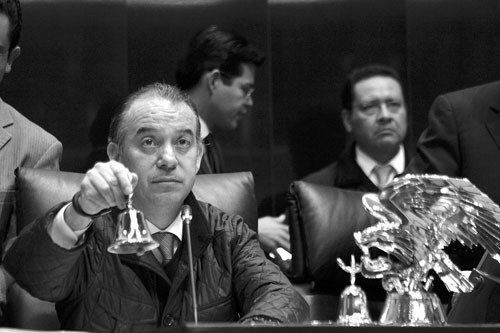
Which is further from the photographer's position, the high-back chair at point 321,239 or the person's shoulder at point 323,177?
the person's shoulder at point 323,177

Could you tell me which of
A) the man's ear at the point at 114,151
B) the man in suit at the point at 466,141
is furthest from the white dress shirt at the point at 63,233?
the man in suit at the point at 466,141

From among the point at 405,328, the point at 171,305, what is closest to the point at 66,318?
the point at 171,305

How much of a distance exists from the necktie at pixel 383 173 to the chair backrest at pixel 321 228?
2.88ft

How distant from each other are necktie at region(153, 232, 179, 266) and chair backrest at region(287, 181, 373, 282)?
1.42ft

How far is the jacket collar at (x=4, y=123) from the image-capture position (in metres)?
2.89

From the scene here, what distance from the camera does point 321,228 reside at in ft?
9.25

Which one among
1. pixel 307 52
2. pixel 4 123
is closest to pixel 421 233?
pixel 4 123

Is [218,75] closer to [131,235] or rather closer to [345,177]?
[345,177]

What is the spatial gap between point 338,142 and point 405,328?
2526 millimetres

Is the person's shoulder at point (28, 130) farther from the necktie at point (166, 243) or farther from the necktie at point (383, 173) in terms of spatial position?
the necktie at point (383, 173)

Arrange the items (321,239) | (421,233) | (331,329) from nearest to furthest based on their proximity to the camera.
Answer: (331,329), (421,233), (321,239)

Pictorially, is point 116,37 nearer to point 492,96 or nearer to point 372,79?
point 372,79

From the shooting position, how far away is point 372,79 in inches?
157

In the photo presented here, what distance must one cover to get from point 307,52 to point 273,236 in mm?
1058
